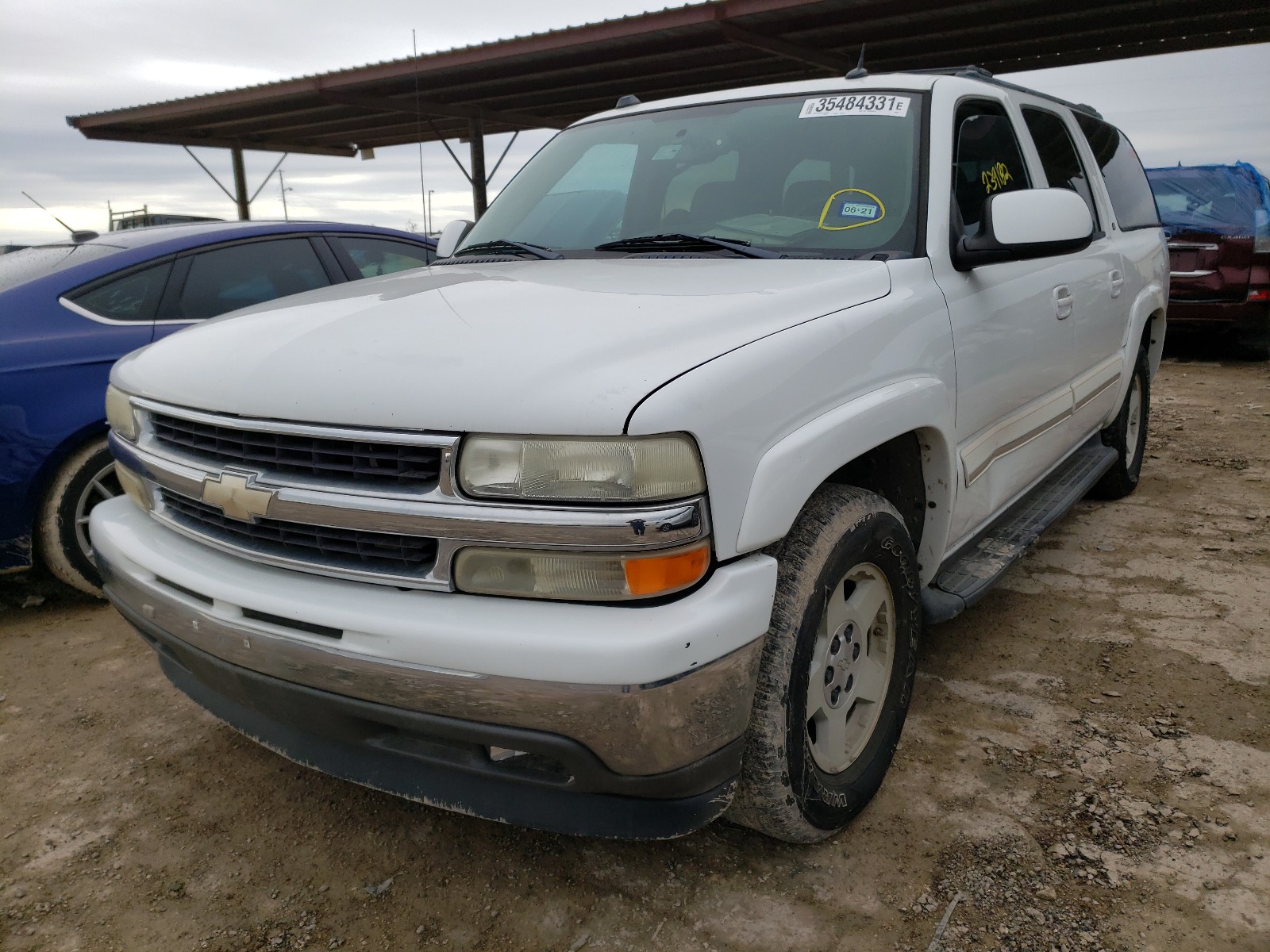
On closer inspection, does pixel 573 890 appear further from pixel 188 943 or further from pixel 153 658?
pixel 153 658

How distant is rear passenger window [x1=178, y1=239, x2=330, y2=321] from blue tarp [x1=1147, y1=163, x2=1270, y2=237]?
816 cm

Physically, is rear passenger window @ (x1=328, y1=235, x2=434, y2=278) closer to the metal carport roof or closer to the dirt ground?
the dirt ground

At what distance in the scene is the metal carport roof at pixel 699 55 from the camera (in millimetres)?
9156

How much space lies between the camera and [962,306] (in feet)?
8.46

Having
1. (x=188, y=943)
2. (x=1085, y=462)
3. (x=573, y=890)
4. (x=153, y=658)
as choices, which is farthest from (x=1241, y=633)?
(x=153, y=658)

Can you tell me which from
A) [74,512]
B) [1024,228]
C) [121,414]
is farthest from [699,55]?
[121,414]

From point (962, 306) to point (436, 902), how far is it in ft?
6.65

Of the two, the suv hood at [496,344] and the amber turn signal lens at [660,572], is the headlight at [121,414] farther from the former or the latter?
the amber turn signal lens at [660,572]

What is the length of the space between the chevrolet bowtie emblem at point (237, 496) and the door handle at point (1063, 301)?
106 inches

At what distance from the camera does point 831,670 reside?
2223 millimetres

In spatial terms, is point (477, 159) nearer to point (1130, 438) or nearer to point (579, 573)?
point (1130, 438)

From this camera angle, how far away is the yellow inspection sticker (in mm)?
2590

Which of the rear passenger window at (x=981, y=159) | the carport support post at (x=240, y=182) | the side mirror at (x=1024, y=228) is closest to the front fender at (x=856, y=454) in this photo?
the side mirror at (x=1024, y=228)

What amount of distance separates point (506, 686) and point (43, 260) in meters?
3.75
